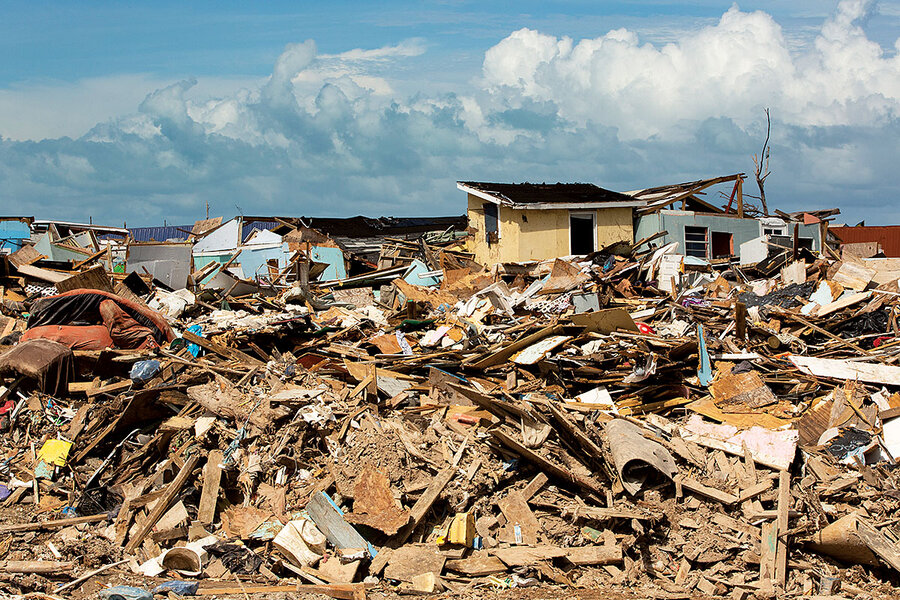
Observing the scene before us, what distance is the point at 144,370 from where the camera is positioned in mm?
10867

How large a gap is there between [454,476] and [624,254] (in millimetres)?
13381

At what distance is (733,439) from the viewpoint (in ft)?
28.4

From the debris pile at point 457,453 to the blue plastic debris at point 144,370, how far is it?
0.09 m

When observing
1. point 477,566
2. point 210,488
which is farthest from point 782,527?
point 210,488

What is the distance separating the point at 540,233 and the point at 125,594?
17.9m

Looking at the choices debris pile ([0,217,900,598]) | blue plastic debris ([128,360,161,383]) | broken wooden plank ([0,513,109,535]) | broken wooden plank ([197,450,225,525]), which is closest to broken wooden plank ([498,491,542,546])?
debris pile ([0,217,900,598])

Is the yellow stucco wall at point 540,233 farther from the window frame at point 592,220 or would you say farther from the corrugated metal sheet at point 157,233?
the corrugated metal sheet at point 157,233

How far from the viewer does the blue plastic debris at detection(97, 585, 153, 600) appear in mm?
6345

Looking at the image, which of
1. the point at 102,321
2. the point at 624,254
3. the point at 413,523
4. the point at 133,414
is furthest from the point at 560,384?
the point at 624,254

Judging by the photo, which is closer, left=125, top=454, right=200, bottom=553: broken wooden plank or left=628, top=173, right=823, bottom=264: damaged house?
left=125, top=454, right=200, bottom=553: broken wooden plank

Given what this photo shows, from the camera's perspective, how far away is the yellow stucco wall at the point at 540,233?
22703 mm

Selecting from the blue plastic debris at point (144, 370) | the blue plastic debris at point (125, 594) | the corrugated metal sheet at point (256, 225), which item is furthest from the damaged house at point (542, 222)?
the blue plastic debris at point (125, 594)

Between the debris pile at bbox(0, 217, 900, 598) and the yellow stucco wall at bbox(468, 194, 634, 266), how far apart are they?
8700mm

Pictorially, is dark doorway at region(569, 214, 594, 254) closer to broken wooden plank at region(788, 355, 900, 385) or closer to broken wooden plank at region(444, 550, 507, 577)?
broken wooden plank at region(788, 355, 900, 385)
